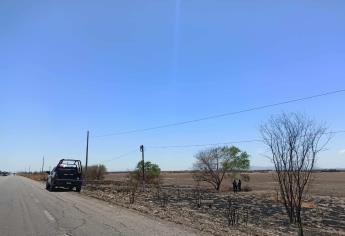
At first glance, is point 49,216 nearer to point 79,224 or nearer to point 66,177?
point 79,224

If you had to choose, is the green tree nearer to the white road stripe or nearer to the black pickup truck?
the black pickup truck

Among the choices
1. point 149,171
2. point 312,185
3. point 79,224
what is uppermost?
point 149,171

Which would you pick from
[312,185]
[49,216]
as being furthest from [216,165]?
[49,216]

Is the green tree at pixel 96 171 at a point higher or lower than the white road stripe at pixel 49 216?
higher

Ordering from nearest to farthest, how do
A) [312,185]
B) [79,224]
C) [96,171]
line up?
[79,224] < [312,185] < [96,171]

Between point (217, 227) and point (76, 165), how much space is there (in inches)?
1168

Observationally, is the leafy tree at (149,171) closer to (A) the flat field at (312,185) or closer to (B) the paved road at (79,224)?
(A) the flat field at (312,185)

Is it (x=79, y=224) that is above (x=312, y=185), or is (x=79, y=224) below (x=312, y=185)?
below

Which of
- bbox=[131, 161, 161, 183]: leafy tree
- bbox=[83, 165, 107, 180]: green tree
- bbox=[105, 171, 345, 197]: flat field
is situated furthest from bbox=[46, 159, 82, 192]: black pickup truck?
bbox=[83, 165, 107, 180]: green tree

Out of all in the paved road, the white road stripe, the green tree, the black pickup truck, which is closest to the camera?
the paved road

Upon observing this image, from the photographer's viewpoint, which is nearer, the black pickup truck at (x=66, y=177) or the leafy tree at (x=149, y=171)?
the black pickup truck at (x=66, y=177)

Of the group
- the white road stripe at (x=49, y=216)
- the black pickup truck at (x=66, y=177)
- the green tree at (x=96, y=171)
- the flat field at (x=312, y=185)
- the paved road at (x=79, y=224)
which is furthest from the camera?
the green tree at (x=96, y=171)

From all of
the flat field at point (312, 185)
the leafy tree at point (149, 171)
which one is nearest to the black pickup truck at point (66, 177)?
the flat field at point (312, 185)

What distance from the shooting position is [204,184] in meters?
73.5
